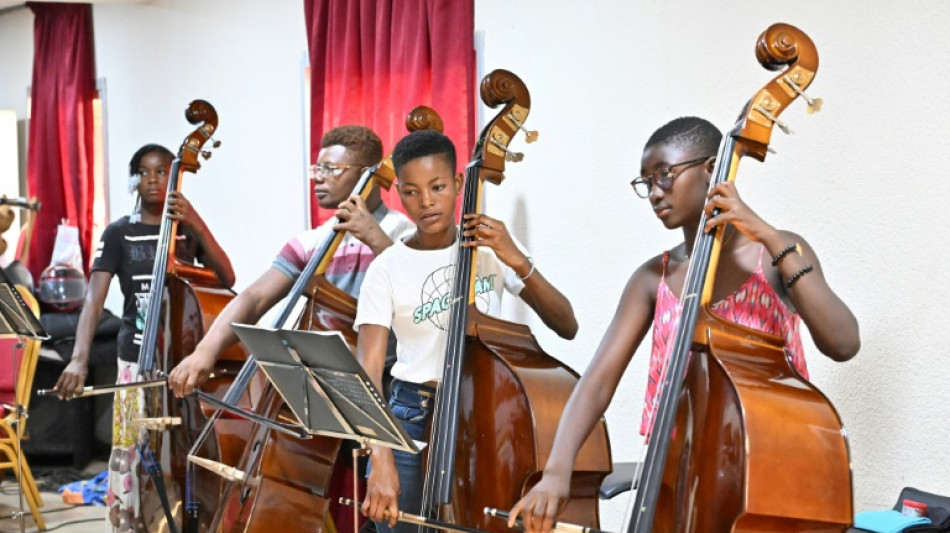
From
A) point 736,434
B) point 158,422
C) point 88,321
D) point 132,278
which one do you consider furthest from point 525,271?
point 88,321

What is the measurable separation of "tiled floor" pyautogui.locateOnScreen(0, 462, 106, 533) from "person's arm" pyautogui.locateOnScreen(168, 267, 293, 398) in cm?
182

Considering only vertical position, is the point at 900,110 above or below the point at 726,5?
below

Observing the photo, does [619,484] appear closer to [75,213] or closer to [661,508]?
[661,508]

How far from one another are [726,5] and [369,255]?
44.4 inches

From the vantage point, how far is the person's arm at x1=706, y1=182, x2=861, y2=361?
1797mm

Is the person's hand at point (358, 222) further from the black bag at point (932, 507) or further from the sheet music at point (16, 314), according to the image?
the black bag at point (932, 507)

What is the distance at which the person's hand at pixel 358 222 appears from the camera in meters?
2.89

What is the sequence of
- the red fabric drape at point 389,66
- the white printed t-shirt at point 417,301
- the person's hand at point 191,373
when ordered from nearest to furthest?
the white printed t-shirt at point 417,301, the person's hand at point 191,373, the red fabric drape at point 389,66

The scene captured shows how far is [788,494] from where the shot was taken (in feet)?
5.54

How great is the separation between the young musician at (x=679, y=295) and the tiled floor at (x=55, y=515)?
10.5 ft

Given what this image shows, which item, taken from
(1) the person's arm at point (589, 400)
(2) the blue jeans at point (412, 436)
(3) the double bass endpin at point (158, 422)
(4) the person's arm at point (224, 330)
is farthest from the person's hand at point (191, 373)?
(1) the person's arm at point (589, 400)

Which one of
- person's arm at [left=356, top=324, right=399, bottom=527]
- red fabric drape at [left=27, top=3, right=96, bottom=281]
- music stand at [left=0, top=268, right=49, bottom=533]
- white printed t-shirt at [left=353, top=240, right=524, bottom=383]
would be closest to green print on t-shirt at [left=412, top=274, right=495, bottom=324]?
white printed t-shirt at [left=353, top=240, right=524, bottom=383]

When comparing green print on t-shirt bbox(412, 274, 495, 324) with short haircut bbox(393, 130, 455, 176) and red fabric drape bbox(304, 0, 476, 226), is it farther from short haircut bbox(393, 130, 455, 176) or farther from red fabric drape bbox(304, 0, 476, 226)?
red fabric drape bbox(304, 0, 476, 226)

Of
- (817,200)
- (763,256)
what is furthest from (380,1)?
(763,256)
